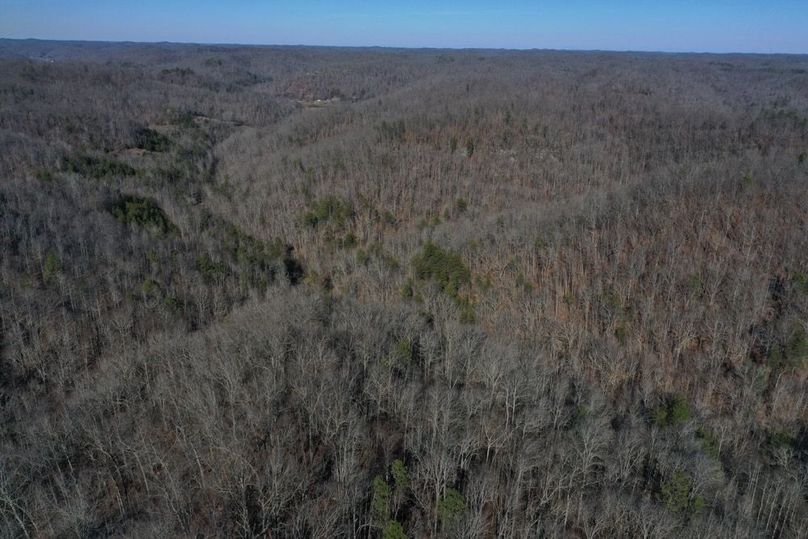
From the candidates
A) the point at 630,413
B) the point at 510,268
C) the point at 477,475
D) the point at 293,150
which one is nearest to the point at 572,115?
the point at 293,150

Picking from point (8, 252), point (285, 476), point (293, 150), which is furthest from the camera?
point (293, 150)

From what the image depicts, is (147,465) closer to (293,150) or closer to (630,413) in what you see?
(630,413)

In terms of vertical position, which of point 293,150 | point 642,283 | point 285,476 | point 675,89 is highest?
point 675,89

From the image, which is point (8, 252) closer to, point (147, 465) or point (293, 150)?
point (147, 465)

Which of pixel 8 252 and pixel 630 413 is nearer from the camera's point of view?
pixel 630 413

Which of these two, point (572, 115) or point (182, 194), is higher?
point (572, 115)

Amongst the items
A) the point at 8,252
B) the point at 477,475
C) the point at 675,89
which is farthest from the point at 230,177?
the point at 675,89

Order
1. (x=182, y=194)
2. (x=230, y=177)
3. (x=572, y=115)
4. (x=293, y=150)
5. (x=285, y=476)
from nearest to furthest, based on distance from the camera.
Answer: (x=285, y=476) < (x=182, y=194) < (x=230, y=177) < (x=293, y=150) < (x=572, y=115)
